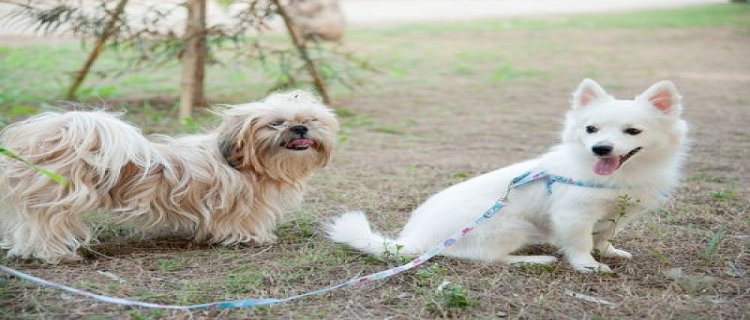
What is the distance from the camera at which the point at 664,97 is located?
366cm

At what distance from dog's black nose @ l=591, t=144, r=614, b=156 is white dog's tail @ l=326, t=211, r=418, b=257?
A: 1099mm

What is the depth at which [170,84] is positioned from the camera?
A: 37.7 feet

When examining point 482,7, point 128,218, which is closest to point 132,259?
point 128,218

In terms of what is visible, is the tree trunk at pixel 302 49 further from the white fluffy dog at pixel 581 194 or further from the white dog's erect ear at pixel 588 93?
the white dog's erect ear at pixel 588 93

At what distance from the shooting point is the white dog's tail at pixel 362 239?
13.5 ft

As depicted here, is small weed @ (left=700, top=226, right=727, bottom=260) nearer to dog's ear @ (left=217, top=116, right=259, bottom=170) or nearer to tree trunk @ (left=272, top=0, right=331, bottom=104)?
dog's ear @ (left=217, top=116, right=259, bottom=170)

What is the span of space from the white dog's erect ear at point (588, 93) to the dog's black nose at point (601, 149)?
0.32 metres

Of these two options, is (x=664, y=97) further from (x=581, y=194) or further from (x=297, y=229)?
(x=297, y=229)

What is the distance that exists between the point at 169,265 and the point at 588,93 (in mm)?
2343

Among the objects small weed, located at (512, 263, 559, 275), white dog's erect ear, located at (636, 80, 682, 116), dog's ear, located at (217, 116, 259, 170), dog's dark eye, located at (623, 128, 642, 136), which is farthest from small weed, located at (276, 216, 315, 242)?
white dog's erect ear, located at (636, 80, 682, 116)

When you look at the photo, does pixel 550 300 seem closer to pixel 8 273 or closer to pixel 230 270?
pixel 230 270

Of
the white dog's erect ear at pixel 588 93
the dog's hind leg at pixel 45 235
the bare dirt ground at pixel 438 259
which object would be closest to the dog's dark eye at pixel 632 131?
the white dog's erect ear at pixel 588 93

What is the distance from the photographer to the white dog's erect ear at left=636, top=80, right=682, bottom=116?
3627 mm

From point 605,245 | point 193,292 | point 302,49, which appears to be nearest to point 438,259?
point 605,245
